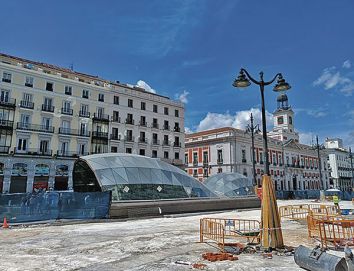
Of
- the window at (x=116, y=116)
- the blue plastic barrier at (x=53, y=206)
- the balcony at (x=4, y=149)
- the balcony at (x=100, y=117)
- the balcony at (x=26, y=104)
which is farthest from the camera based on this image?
the window at (x=116, y=116)

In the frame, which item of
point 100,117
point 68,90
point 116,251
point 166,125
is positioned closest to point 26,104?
point 68,90

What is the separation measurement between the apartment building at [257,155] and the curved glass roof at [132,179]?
32.8 metres

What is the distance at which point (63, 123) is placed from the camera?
41.9 m

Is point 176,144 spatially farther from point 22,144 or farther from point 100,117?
point 22,144

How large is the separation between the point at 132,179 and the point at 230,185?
19924 millimetres

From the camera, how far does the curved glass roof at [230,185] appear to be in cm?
3856

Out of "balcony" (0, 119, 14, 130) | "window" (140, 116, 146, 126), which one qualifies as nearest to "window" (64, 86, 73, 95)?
"balcony" (0, 119, 14, 130)

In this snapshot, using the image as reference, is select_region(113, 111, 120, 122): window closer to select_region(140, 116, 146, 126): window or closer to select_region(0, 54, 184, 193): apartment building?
select_region(0, 54, 184, 193): apartment building

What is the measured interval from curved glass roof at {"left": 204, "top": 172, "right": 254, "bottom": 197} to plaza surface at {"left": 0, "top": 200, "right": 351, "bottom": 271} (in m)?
26.9

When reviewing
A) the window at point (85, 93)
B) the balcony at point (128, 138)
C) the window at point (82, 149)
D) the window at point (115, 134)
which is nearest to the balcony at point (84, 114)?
the window at point (85, 93)

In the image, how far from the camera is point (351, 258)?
18.0ft

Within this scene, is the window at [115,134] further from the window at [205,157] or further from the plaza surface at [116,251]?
the plaza surface at [116,251]

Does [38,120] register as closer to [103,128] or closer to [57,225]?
[103,128]

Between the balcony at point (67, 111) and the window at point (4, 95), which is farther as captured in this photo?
the balcony at point (67, 111)
